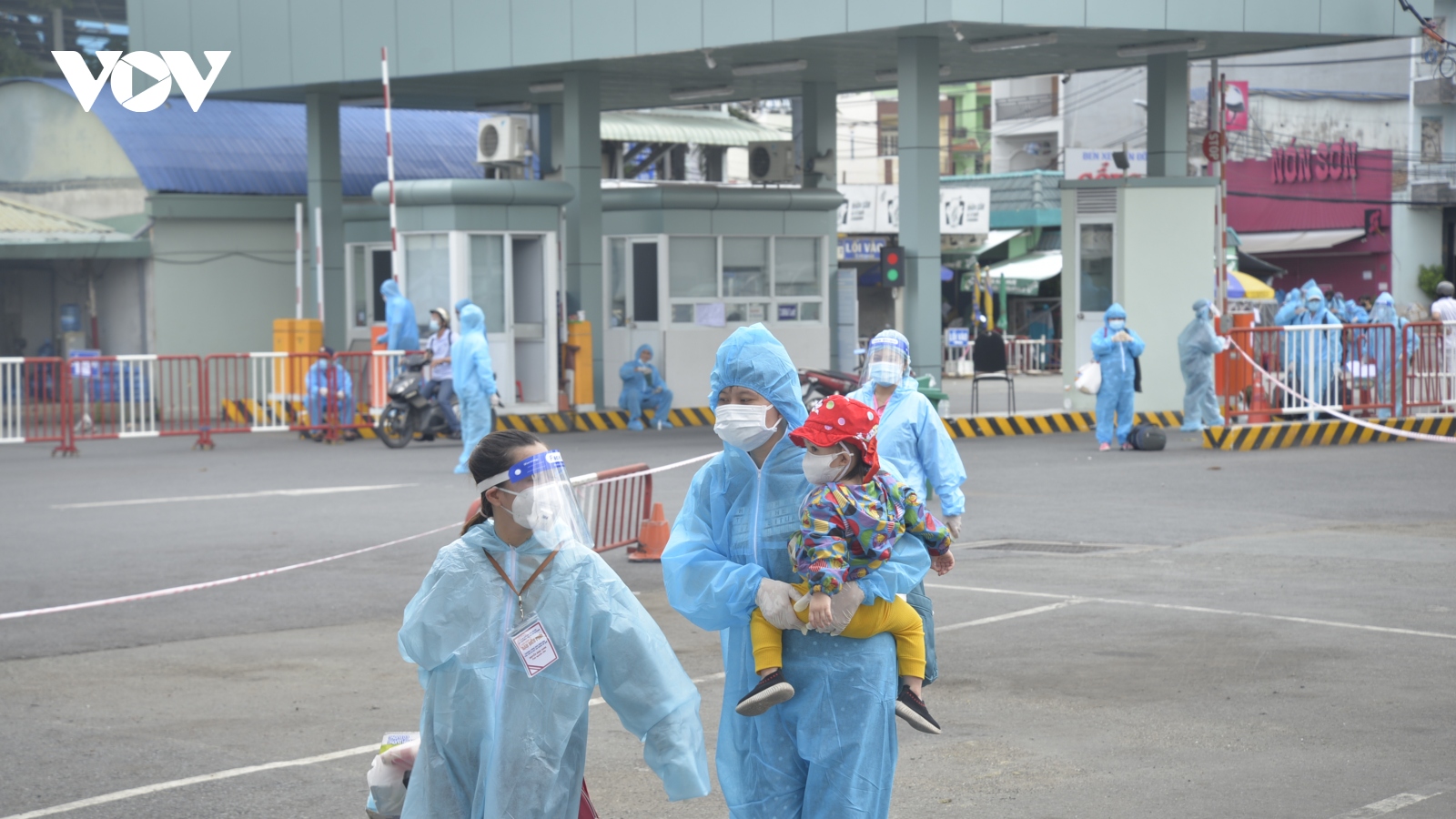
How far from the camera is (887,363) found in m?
8.14

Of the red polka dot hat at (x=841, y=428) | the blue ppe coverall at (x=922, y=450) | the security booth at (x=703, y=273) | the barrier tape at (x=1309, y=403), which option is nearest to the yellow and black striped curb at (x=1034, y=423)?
the barrier tape at (x=1309, y=403)

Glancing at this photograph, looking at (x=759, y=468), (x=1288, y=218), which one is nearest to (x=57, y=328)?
(x=759, y=468)

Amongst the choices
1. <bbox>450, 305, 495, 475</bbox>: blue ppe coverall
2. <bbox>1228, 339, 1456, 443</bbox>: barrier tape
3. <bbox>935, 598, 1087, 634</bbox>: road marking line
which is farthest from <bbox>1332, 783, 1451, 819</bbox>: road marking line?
<bbox>1228, 339, 1456, 443</bbox>: barrier tape

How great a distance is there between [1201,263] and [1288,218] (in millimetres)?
25364

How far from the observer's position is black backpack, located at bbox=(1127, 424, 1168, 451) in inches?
770

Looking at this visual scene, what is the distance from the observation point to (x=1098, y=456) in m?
19.0

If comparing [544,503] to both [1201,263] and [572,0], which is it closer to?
[572,0]

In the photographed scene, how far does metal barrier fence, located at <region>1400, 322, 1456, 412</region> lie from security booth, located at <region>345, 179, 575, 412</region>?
11.7 m

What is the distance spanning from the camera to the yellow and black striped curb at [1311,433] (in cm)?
1985

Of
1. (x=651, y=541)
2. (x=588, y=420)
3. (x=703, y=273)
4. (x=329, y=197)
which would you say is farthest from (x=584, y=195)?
(x=651, y=541)

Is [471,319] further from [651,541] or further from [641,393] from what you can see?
[641,393]

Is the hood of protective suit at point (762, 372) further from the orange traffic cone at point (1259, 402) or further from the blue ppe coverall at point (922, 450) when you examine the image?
the orange traffic cone at point (1259, 402)

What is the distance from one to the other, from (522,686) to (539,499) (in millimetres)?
468

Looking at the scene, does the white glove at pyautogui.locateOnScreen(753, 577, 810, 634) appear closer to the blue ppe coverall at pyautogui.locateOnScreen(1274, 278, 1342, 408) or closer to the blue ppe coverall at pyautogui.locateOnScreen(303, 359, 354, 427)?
the blue ppe coverall at pyautogui.locateOnScreen(1274, 278, 1342, 408)
